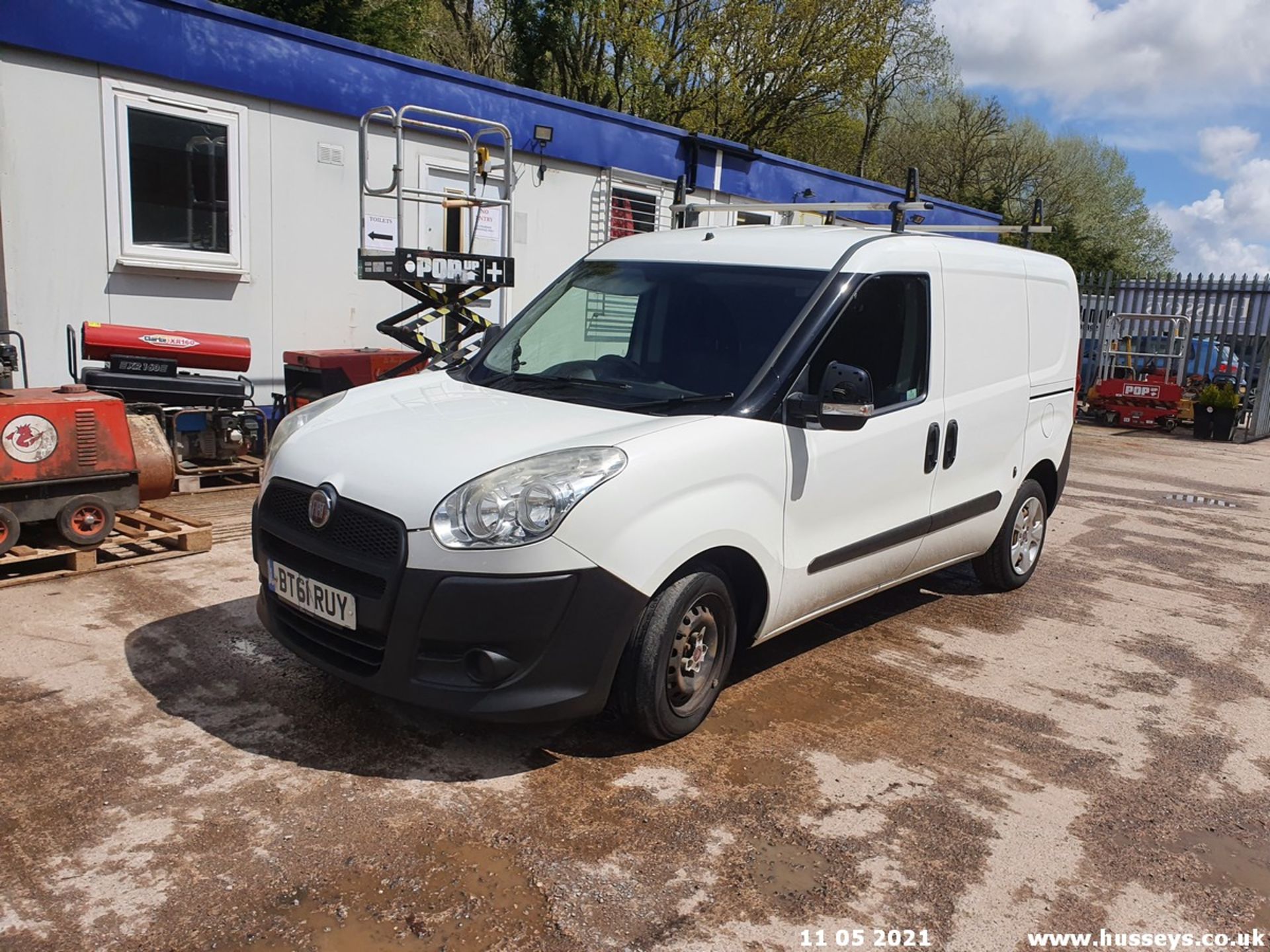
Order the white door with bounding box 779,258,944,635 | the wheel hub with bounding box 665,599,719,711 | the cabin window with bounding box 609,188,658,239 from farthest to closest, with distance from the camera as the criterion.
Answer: the cabin window with bounding box 609,188,658,239 < the white door with bounding box 779,258,944,635 < the wheel hub with bounding box 665,599,719,711

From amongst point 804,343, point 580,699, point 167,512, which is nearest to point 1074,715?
point 804,343

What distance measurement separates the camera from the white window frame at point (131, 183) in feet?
25.9

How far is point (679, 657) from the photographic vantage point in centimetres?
364

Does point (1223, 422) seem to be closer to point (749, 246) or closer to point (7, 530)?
point (749, 246)

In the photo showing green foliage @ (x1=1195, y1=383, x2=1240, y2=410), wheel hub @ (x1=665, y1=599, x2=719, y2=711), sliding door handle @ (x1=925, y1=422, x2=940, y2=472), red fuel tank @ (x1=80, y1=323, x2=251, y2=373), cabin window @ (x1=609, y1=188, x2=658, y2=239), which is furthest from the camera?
green foliage @ (x1=1195, y1=383, x2=1240, y2=410)

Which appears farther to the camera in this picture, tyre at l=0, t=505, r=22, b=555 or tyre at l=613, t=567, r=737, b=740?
tyre at l=0, t=505, r=22, b=555

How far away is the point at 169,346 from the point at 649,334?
186 inches

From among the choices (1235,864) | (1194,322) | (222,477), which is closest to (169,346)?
(222,477)

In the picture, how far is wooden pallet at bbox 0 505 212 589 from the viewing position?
535 centimetres

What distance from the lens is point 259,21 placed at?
8477 millimetres

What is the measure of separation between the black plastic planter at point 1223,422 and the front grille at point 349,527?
1672cm

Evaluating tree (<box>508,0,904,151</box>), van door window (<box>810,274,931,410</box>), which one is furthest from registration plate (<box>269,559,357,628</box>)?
tree (<box>508,0,904,151</box>)

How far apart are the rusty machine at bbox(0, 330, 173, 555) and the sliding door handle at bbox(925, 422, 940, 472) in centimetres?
433

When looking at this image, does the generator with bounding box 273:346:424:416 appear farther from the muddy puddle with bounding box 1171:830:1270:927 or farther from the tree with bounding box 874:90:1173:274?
the tree with bounding box 874:90:1173:274
